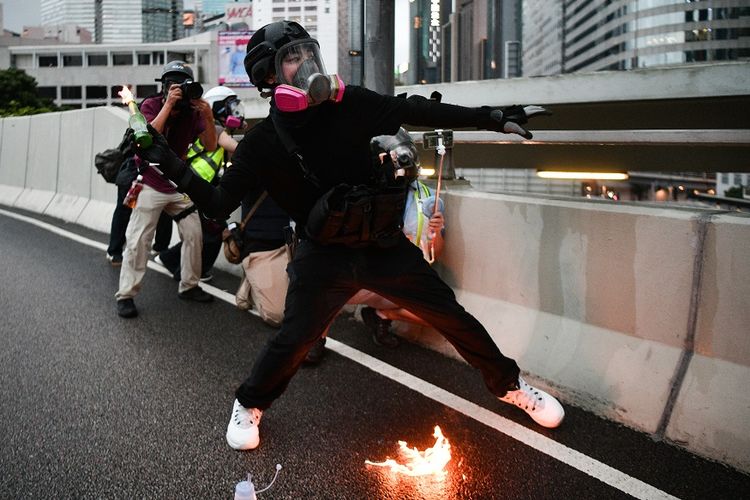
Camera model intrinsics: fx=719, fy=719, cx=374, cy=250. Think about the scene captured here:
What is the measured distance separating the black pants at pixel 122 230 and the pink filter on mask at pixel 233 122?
1.80m

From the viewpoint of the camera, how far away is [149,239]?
248 inches

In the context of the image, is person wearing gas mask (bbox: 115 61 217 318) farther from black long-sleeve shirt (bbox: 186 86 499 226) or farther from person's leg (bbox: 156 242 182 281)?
black long-sleeve shirt (bbox: 186 86 499 226)

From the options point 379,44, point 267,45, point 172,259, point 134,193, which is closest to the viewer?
point 267,45

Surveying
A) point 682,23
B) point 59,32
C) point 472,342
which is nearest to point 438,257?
point 472,342

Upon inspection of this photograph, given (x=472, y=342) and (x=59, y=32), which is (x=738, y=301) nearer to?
(x=472, y=342)

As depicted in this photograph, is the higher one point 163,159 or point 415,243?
point 163,159

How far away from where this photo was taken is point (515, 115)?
3.69 m

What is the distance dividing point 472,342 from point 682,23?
6332 inches

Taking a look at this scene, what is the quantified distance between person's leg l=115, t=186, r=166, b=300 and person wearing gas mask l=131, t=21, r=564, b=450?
2882 mm

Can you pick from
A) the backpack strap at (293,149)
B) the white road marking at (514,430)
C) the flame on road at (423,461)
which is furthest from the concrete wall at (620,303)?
the backpack strap at (293,149)

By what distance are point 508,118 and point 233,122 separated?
3.45 meters

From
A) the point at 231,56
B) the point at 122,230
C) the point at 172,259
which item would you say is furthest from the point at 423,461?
the point at 231,56

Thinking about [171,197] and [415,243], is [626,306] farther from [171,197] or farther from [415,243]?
[171,197]

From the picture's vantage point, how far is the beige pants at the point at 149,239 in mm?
6121
